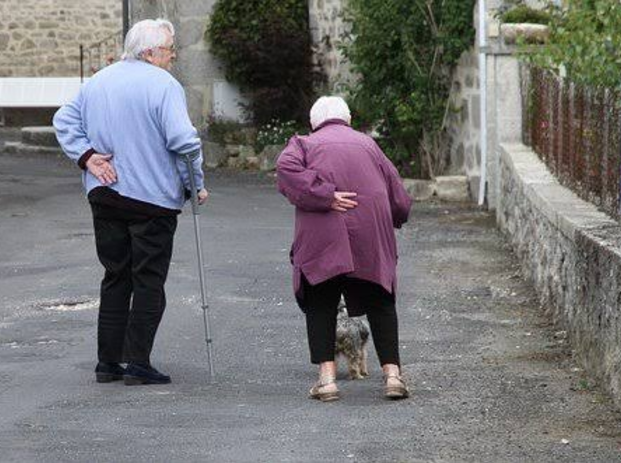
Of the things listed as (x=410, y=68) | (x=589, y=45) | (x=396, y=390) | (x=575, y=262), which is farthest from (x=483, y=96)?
(x=396, y=390)

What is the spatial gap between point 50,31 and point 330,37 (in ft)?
40.0

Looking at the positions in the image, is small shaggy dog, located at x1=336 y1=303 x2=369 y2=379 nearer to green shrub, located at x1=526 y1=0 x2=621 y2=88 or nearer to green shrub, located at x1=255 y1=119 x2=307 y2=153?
green shrub, located at x1=526 y1=0 x2=621 y2=88

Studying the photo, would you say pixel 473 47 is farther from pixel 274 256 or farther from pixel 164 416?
pixel 164 416

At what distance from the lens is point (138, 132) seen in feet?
28.0

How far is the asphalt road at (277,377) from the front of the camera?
6.99 meters

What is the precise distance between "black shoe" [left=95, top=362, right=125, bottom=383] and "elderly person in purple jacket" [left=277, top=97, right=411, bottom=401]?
1.03 meters

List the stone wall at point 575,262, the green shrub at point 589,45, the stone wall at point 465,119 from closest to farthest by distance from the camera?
the stone wall at point 575,262 → the green shrub at point 589,45 → the stone wall at point 465,119

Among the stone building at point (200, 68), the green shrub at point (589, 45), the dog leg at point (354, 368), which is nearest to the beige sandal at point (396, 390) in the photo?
the dog leg at point (354, 368)

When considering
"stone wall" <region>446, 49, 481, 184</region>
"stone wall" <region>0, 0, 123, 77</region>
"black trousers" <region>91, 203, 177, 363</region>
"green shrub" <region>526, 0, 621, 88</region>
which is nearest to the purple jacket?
"black trousers" <region>91, 203, 177, 363</region>

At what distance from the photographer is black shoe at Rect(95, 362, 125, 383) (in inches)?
339

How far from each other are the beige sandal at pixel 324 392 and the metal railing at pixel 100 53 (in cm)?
2646

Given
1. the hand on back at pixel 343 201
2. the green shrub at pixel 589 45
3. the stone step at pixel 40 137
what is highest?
the green shrub at pixel 589 45

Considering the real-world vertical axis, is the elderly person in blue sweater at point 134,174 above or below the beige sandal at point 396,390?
above

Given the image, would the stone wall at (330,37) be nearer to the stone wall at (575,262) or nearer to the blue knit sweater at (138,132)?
the stone wall at (575,262)
